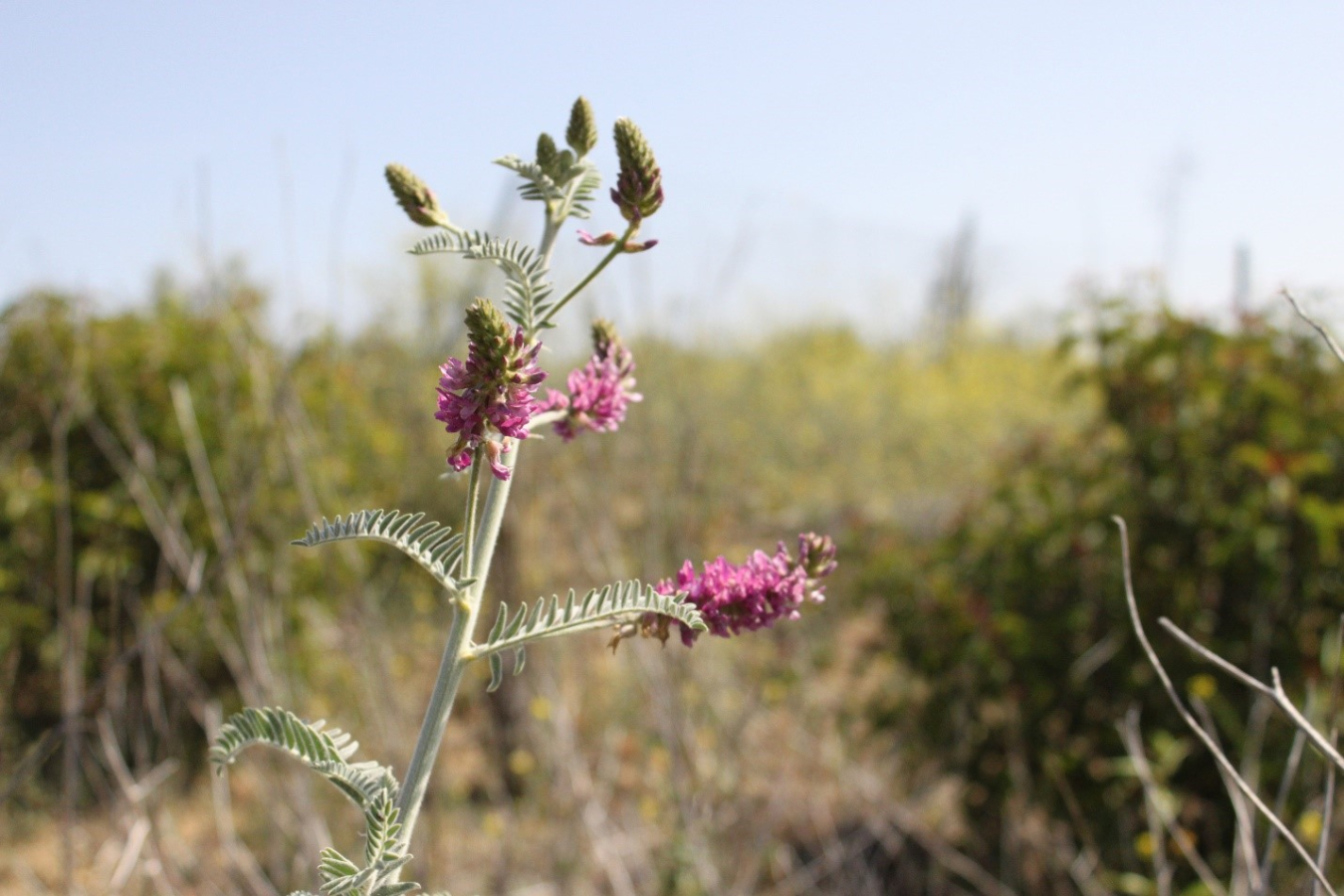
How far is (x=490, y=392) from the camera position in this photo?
67 cm

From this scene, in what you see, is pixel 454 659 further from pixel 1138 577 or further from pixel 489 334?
pixel 1138 577

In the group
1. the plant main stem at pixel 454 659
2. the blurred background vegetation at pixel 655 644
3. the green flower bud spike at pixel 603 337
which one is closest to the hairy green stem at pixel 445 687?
the plant main stem at pixel 454 659

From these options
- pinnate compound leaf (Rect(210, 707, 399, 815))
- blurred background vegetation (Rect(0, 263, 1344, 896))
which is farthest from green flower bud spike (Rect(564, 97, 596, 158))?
blurred background vegetation (Rect(0, 263, 1344, 896))

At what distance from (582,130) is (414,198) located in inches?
6.1

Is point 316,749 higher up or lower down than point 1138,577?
lower down

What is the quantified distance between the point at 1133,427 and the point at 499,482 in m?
2.91

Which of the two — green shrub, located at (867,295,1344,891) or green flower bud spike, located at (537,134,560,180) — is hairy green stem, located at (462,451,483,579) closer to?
green flower bud spike, located at (537,134,560,180)

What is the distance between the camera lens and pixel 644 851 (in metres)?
2.92

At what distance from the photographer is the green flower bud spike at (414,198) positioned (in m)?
0.88

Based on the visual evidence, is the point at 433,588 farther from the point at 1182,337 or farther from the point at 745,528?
the point at 1182,337

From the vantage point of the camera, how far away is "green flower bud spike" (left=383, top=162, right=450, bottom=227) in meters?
0.88

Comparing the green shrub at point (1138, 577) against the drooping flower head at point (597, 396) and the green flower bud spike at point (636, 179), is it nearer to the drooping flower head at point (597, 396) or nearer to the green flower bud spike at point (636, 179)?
the drooping flower head at point (597, 396)

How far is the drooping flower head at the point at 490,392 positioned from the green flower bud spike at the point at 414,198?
0.86 feet

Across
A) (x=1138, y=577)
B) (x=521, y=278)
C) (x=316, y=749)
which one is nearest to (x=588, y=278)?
(x=521, y=278)
